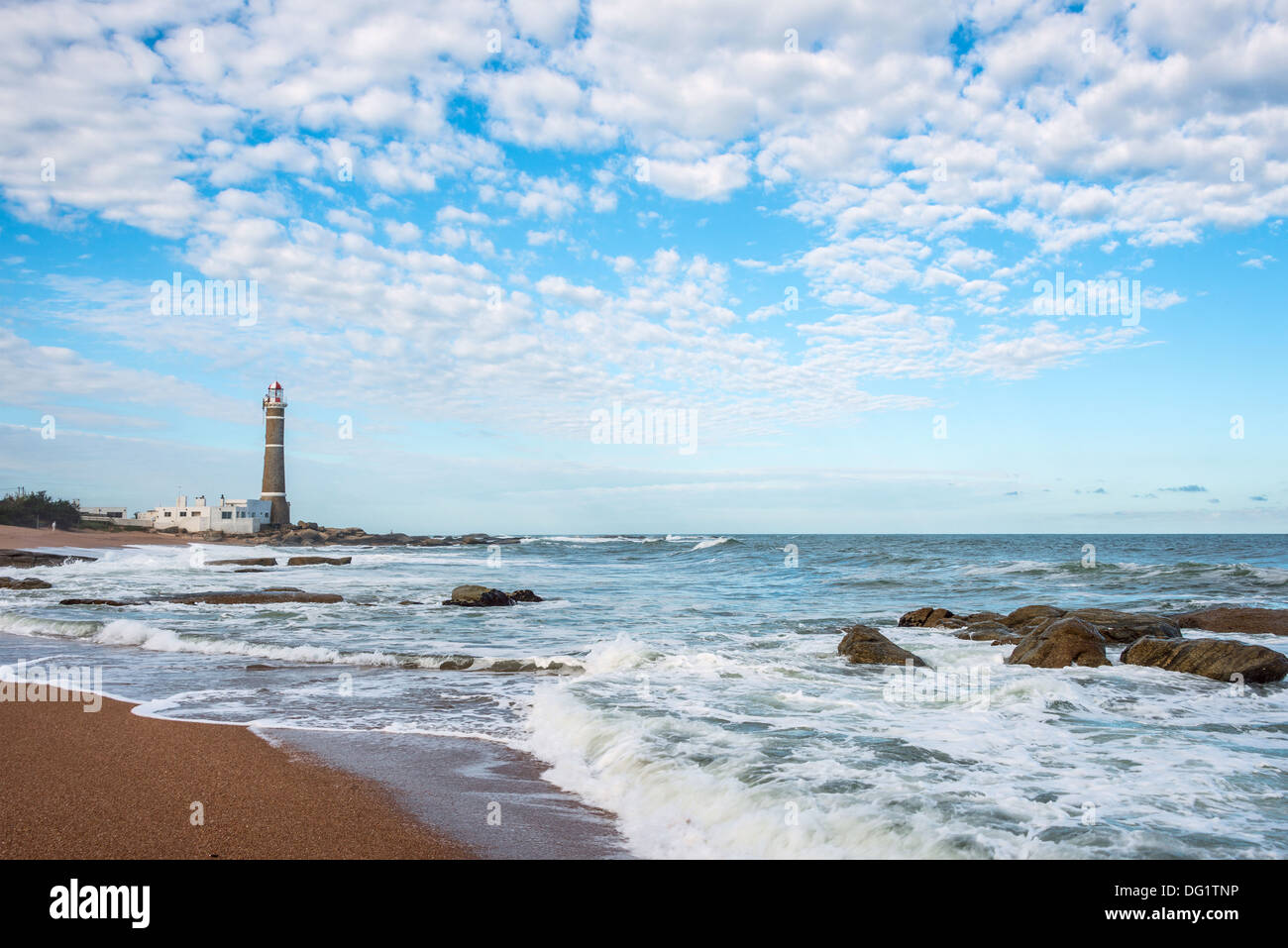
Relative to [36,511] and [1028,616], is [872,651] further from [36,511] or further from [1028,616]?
[36,511]

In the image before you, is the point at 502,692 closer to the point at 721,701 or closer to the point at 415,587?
the point at 721,701

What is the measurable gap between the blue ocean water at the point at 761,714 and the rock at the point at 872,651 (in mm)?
367

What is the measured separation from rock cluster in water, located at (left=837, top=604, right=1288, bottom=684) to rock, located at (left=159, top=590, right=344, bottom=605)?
13379 mm

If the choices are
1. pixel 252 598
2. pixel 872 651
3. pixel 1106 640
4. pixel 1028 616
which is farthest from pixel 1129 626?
pixel 252 598

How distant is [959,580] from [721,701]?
2114 cm

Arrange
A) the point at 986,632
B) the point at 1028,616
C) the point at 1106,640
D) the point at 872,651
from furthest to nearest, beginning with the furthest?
the point at 1028,616 < the point at 986,632 < the point at 1106,640 < the point at 872,651

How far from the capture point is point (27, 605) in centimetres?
1759

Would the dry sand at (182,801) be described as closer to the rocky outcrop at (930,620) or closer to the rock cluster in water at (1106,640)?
the rock cluster in water at (1106,640)

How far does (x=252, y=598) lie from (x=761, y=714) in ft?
50.9

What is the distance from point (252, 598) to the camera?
19.0m

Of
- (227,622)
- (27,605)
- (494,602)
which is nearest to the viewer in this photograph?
(227,622)

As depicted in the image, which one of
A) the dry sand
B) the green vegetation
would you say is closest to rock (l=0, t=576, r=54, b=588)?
the dry sand

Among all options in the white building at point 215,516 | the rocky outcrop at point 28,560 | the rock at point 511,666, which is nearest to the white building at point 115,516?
the white building at point 215,516

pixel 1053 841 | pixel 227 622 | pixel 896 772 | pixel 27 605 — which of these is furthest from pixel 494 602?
pixel 1053 841
